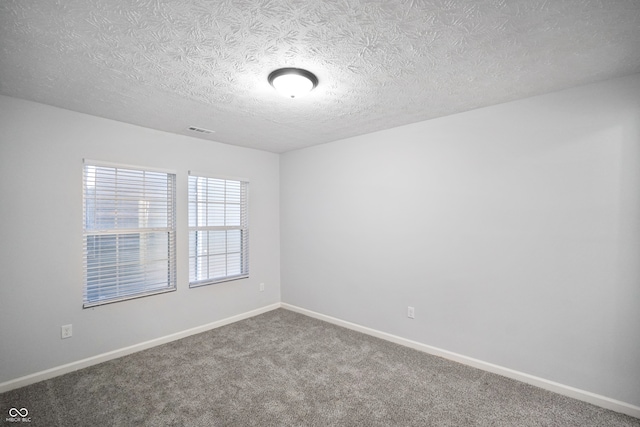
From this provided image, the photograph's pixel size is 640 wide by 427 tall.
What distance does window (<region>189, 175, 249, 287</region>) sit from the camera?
3781mm

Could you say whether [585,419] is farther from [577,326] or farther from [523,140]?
[523,140]

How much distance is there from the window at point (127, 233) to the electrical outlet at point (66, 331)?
0.23 m

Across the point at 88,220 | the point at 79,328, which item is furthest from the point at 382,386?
the point at 88,220

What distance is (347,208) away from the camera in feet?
12.9

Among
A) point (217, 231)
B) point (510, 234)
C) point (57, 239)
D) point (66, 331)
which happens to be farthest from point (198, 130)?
point (510, 234)

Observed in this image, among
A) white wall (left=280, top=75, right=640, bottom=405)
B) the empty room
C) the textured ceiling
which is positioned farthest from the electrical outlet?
white wall (left=280, top=75, right=640, bottom=405)

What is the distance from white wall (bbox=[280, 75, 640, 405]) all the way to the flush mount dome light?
5.28 feet

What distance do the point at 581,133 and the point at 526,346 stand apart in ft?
5.98

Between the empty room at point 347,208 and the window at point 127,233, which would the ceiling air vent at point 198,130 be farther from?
the window at point 127,233

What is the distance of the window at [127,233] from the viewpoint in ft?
9.71

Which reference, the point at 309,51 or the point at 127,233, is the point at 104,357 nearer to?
the point at 127,233

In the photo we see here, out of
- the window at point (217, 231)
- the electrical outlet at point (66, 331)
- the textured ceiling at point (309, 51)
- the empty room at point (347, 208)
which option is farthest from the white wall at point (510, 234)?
the electrical outlet at point (66, 331)

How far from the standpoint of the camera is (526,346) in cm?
258

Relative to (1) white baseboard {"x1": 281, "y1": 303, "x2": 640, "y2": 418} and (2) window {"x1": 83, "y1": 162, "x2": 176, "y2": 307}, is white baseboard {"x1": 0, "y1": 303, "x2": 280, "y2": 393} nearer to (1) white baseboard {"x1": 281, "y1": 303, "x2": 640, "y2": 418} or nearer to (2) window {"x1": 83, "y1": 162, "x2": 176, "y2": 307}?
(2) window {"x1": 83, "y1": 162, "x2": 176, "y2": 307}
